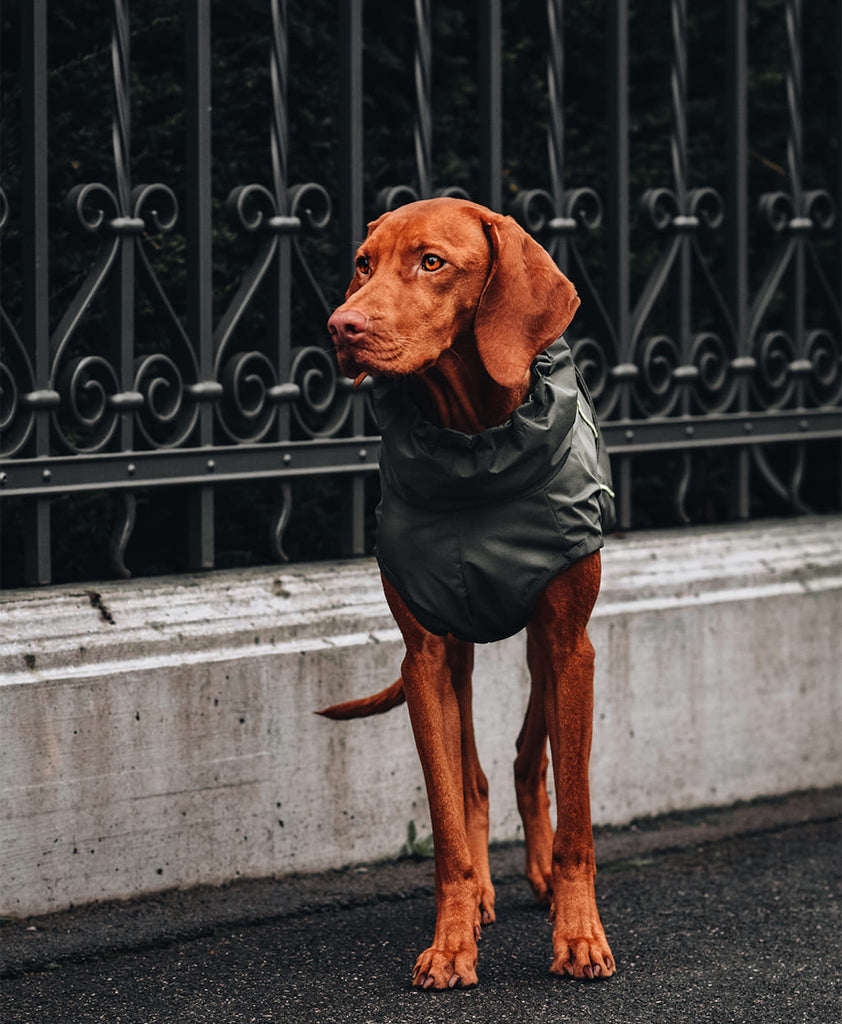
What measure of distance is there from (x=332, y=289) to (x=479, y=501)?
170 centimetres

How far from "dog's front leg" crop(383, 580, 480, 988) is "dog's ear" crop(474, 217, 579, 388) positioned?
605 millimetres

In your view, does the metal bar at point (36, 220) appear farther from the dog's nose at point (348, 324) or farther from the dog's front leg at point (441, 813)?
the dog's nose at point (348, 324)

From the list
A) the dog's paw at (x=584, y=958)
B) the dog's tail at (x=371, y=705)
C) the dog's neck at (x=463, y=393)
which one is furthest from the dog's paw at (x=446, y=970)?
the dog's neck at (x=463, y=393)

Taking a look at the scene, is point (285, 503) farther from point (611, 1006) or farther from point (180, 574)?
point (611, 1006)

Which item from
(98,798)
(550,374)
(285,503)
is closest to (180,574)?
(285,503)

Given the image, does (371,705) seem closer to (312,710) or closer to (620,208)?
(312,710)

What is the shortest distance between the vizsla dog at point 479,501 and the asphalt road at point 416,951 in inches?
5.7

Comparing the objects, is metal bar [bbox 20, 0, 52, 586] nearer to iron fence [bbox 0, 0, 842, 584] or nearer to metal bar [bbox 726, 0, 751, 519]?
iron fence [bbox 0, 0, 842, 584]

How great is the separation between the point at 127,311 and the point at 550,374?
1.23 m

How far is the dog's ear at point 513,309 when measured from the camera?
3.23 meters

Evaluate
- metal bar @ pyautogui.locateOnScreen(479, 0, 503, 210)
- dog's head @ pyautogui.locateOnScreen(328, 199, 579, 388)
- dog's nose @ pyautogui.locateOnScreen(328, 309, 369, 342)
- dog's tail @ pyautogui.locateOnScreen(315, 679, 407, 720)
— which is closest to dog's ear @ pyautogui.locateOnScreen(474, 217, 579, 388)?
dog's head @ pyautogui.locateOnScreen(328, 199, 579, 388)

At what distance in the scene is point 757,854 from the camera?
4.61 metres

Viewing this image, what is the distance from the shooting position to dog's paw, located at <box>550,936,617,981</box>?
3.48 metres

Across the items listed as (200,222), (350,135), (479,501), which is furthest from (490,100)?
(479,501)
